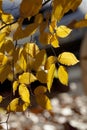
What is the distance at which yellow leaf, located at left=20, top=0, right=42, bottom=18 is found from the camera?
1.32m

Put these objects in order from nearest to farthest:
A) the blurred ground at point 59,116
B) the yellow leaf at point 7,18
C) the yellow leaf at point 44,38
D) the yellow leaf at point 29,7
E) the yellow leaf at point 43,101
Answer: the yellow leaf at point 29,7
the yellow leaf at point 44,38
the yellow leaf at point 7,18
the yellow leaf at point 43,101
the blurred ground at point 59,116

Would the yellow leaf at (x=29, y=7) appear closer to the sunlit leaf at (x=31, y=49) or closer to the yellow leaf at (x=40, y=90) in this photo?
the sunlit leaf at (x=31, y=49)

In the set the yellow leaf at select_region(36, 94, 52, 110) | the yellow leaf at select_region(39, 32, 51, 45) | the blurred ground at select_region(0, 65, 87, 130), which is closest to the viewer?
the yellow leaf at select_region(39, 32, 51, 45)

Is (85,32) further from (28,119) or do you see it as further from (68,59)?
(68,59)

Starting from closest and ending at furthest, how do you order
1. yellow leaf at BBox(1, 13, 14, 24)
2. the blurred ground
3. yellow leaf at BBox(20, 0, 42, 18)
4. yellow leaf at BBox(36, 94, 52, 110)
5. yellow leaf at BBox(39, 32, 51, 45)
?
yellow leaf at BBox(20, 0, 42, 18), yellow leaf at BBox(39, 32, 51, 45), yellow leaf at BBox(1, 13, 14, 24), yellow leaf at BBox(36, 94, 52, 110), the blurred ground

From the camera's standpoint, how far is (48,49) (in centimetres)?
408

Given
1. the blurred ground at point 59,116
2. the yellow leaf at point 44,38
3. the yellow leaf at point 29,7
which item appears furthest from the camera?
the blurred ground at point 59,116

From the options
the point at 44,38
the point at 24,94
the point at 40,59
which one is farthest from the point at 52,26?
the point at 24,94

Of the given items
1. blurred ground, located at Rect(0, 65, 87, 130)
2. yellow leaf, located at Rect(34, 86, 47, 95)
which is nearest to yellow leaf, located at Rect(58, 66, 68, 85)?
yellow leaf, located at Rect(34, 86, 47, 95)

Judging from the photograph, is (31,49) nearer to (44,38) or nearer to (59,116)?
(44,38)

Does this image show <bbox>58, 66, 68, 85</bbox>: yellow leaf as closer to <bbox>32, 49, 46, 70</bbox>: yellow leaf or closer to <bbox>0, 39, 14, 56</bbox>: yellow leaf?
<bbox>32, 49, 46, 70</bbox>: yellow leaf

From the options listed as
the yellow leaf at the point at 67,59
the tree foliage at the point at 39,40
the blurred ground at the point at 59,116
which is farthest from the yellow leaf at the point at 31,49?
the blurred ground at the point at 59,116

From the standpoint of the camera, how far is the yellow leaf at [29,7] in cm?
132

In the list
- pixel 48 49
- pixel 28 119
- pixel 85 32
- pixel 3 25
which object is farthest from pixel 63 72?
pixel 85 32
